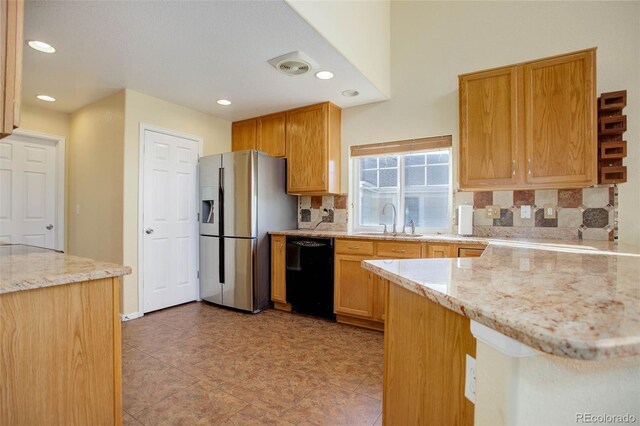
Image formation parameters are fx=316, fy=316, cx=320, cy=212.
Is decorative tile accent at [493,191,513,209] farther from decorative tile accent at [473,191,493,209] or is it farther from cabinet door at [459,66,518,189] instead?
cabinet door at [459,66,518,189]

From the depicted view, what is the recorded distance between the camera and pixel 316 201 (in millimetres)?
4039

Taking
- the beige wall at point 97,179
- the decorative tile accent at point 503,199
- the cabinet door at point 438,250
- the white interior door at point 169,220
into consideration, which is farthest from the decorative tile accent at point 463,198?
the beige wall at point 97,179

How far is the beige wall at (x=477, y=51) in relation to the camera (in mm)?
2467

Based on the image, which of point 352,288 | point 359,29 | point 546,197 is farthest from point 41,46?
point 546,197

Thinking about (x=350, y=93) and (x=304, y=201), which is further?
(x=304, y=201)

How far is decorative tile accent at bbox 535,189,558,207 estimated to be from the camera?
2736 mm

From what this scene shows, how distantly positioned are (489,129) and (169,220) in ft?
11.2

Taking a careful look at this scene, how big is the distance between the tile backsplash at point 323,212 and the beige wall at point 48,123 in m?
2.97

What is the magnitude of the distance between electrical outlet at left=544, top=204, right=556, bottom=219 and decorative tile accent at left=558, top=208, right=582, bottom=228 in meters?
0.04

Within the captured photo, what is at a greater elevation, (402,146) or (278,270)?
(402,146)

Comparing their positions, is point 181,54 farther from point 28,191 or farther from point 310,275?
point 28,191

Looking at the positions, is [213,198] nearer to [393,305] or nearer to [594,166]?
[393,305]

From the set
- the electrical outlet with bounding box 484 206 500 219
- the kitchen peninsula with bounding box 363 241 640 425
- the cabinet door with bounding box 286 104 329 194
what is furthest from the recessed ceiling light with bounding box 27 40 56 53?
the electrical outlet with bounding box 484 206 500 219

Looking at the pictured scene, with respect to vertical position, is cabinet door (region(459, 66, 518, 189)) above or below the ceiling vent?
below
